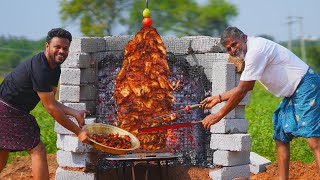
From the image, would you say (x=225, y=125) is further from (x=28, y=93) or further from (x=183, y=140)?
(x=28, y=93)

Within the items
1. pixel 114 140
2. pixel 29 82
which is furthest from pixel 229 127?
pixel 29 82

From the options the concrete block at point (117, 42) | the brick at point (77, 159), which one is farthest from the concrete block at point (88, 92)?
the brick at point (77, 159)

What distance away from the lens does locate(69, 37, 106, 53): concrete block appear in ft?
29.0

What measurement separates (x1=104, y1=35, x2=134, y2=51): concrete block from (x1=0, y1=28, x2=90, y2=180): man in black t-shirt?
2140mm

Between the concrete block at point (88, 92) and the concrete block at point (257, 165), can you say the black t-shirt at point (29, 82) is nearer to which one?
the concrete block at point (88, 92)

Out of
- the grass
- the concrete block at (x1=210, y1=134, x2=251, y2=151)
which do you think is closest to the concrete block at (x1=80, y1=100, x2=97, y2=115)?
the concrete block at (x1=210, y1=134, x2=251, y2=151)

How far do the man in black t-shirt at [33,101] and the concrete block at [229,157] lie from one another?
7.22 ft

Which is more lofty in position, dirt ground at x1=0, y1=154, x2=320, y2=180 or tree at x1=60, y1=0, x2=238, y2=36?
tree at x1=60, y1=0, x2=238, y2=36

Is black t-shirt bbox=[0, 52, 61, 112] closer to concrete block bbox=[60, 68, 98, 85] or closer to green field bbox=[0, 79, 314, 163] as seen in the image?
concrete block bbox=[60, 68, 98, 85]

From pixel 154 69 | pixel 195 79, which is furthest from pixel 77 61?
pixel 195 79

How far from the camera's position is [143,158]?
801 centimetres

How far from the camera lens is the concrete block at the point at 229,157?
870 centimetres

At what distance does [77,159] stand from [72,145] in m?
0.20

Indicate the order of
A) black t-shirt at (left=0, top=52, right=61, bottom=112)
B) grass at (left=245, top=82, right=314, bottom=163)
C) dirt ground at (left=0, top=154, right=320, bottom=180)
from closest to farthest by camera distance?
1. black t-shirt at (left=0, top=52, right=61, bottom=112)
2. dirt ground at (left=0, top=154, right=320, bottom=180)
3. grass at (left=245, top=82, right=314, bottom=163)
